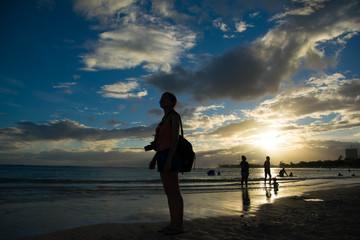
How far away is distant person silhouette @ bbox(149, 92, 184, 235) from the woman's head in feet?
0.54

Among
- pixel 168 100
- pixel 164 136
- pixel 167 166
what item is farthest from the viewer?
pixel 168 100

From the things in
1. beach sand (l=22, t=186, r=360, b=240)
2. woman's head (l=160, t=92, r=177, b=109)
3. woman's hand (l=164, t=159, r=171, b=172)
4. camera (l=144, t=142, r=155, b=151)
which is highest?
woman's head (l=160, t=92, r=177, b=109)

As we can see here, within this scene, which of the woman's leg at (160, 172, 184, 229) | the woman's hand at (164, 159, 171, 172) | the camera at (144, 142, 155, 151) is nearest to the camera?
the woman's hand at (164, 159, 171, 172)

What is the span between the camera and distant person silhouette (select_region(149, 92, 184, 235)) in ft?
11.9

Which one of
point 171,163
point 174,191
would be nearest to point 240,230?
point 174,191

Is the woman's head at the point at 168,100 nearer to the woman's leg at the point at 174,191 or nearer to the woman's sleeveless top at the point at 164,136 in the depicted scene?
the woman's sleeveless top at the point at 164,136

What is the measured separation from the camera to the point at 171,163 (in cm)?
360

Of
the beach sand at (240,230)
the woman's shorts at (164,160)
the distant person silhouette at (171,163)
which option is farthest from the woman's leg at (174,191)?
the beach sand at (240,230)

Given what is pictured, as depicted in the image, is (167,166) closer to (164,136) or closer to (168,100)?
(164,136)

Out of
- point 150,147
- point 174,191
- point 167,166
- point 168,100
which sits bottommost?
point 174,191

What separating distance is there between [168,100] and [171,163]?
1.15 metres

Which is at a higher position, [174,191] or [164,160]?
[164,160]

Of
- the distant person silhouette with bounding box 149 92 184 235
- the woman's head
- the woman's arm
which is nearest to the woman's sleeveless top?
the distant person silhouette with bounding box 149 92 184 235

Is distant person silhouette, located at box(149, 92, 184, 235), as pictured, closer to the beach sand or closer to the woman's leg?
the woman's leg
